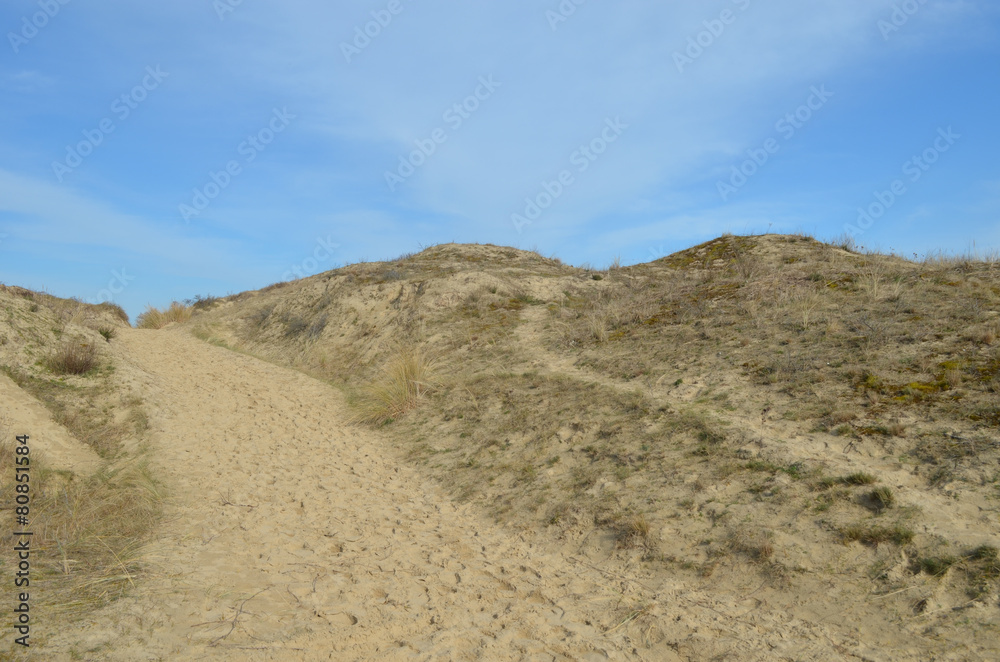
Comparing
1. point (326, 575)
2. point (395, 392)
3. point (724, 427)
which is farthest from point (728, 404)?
point (395, 392)

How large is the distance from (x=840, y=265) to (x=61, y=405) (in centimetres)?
1626

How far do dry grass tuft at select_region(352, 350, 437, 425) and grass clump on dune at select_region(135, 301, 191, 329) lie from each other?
789 inches

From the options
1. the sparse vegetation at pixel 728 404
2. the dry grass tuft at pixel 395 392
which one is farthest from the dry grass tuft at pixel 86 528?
the dry grass tuft at pixel 395 392

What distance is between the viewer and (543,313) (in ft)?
50.9

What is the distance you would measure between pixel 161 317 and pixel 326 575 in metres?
27.4

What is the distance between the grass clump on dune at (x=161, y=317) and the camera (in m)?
27.8

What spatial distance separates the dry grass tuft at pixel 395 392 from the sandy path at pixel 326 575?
1442mm

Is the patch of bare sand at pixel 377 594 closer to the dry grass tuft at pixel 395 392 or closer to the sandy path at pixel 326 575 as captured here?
the sandy path at pixel 326 575

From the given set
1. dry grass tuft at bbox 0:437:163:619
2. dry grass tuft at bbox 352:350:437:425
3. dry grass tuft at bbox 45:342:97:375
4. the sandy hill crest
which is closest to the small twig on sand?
dry grass tuft at bbox 0:437:163:619

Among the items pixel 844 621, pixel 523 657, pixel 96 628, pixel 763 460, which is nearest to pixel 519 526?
pixel 523 657

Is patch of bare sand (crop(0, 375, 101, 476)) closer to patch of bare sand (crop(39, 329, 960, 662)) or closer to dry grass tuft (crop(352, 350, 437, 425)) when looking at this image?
patch of bare sand (crop(39, 329, 960, 662))

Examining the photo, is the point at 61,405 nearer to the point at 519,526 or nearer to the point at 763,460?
the point at 519,526

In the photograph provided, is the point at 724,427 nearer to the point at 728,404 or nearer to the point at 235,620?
the point at 728,404

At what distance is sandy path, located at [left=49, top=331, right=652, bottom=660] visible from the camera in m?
4.38
